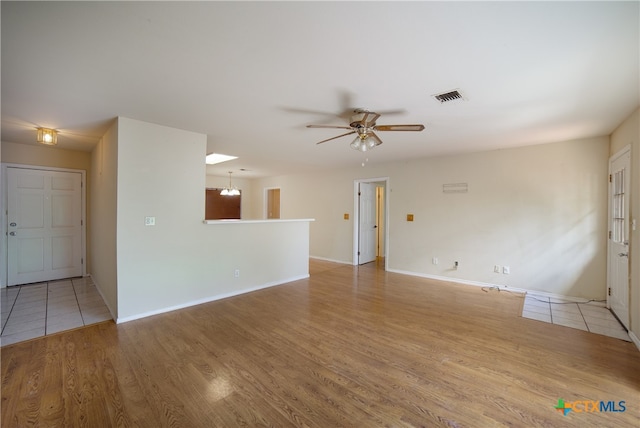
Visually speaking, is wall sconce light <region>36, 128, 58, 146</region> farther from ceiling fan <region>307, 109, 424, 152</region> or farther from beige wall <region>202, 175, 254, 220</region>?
beige wall <region>202, 175, 254, 220</region>

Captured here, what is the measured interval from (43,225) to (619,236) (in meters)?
8.65

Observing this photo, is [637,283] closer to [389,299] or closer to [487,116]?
[487,116]

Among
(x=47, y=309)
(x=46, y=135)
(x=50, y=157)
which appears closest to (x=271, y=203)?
(x=50, y=157)

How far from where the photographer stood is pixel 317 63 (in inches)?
76.2

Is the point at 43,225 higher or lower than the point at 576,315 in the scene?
higher

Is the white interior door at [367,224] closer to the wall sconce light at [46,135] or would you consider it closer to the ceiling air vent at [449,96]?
the ceiling air vent at [449,96]

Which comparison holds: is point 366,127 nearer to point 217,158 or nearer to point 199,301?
point 199,301

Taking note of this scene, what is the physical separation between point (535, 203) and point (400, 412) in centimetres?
407

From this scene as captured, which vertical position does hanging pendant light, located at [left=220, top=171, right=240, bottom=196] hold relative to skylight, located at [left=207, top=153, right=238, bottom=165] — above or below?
below

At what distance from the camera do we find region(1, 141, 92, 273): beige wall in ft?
14.3

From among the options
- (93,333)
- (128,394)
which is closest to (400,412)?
(128,394)

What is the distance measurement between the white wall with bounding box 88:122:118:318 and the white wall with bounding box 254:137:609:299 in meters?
4.69

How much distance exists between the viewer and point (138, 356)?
2.39m
